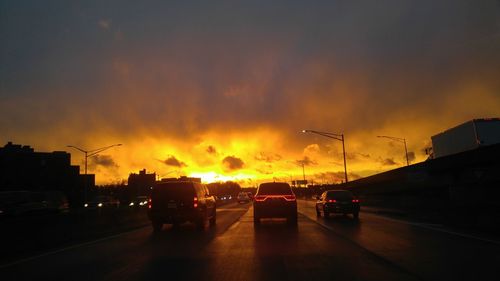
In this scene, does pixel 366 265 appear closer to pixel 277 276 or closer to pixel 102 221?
pixel 277 276

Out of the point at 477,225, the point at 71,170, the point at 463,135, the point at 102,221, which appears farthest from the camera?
the point at 71,170

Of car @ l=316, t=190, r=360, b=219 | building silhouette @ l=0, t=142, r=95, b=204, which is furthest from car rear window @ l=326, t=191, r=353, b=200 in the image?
building silhouette @ l=0, t=142, r=95, b=204

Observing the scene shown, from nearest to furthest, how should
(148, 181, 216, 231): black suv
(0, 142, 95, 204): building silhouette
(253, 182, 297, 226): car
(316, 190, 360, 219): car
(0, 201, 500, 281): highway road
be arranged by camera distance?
(0, 201, 500, 281): highway road < (148, 181, 216, 231): black suv < (253, 182, 297, 226): car < (316, 190, 360, 219): car < (0, 142, 95, 204): building silhouette

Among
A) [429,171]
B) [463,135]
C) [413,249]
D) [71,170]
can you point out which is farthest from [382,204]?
[71,170]

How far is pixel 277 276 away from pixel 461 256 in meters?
5.28

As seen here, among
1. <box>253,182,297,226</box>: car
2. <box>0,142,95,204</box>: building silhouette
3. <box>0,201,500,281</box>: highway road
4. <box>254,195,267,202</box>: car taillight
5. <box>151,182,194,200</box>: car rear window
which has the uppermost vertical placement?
<box>0,142,95,204</box>: building silhouette

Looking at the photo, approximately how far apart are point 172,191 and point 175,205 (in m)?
0.69

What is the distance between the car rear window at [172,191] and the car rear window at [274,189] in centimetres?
438

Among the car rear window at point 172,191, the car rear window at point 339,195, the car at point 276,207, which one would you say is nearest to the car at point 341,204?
the car rear window at point 339,195

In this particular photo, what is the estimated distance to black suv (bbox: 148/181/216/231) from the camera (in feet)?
68.4

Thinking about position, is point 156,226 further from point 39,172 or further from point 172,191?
point 39,172

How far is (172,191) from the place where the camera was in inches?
836

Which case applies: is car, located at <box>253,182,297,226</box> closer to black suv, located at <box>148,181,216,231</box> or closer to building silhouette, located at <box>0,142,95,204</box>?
black suv, located at <box>148,181,216,231</box>

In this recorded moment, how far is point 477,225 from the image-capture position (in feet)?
64.3
